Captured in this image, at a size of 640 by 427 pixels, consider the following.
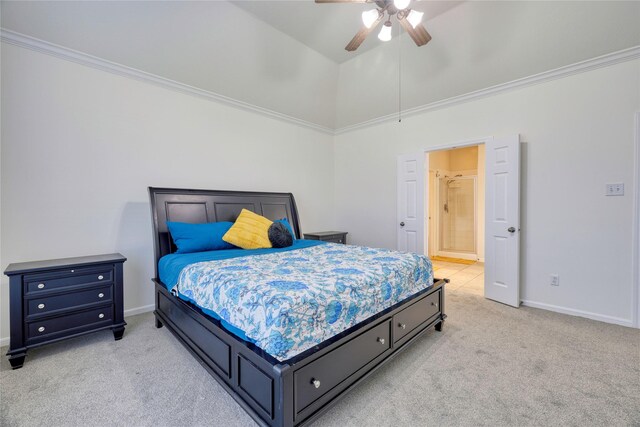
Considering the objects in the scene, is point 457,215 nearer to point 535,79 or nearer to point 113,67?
point 535,79

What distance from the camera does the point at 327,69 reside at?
14.2ft

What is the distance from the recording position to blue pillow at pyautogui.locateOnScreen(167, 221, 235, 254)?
9.66ft

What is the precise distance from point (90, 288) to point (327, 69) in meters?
4.03

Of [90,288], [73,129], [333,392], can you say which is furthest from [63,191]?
[333,392]

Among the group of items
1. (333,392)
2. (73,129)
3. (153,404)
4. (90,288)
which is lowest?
(153,404)

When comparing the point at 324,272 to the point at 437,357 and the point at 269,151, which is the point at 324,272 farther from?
the point at 269,151

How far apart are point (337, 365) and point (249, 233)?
191 cm

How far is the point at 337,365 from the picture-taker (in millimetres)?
1658

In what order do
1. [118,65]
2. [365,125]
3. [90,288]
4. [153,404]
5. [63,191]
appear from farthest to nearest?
[365,125]
[118,65]
[63,191]
[90,288]
[153,404]

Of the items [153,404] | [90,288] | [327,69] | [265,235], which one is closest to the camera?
[153,404]

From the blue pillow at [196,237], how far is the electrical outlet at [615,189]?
4054 mm

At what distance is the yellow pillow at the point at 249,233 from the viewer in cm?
312

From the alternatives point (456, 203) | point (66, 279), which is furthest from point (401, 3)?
point (456, 203)

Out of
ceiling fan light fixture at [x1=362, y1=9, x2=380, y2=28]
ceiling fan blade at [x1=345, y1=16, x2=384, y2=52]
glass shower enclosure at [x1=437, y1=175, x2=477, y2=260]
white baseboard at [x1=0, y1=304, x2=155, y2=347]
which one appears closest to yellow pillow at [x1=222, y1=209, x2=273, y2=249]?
white baseboard at [x1=0, y1=304, x2=155, y2=347]
